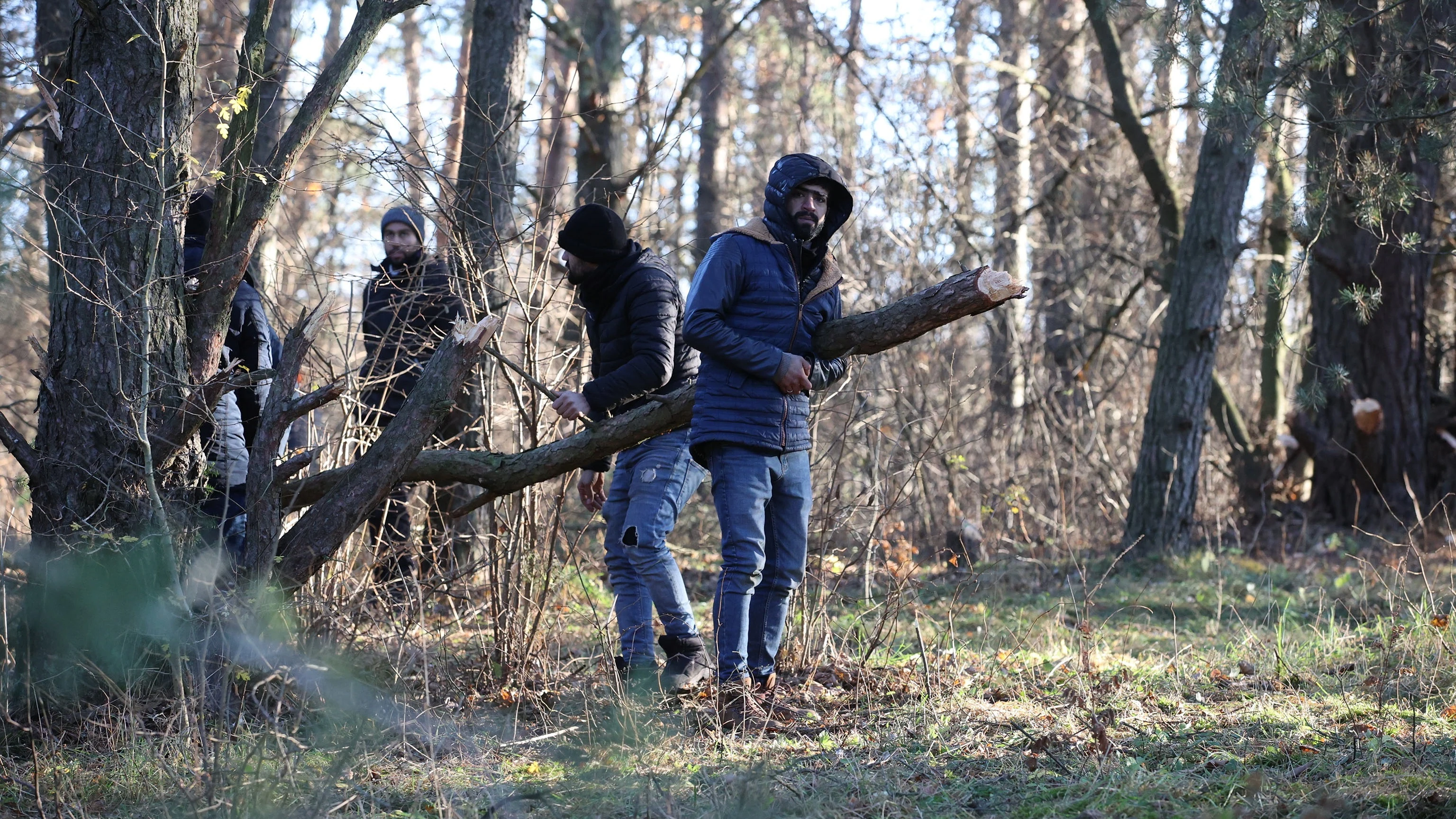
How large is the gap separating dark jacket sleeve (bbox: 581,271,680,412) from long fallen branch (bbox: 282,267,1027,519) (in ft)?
0.28

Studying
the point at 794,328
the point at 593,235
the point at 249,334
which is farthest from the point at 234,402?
the point at 794,328

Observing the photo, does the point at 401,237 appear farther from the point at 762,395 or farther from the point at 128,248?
the point at 762,395

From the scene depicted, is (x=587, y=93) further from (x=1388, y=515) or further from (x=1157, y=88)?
(x=1388, y=515)

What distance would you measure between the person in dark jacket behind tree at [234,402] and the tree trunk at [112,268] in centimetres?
19

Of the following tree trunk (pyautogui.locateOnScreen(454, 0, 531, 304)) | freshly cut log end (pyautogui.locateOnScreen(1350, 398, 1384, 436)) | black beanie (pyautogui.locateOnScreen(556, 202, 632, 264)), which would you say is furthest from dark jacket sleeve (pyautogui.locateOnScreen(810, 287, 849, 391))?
freshly cut log end (pyautogui.locateOnScreen(1350, 398, 1384, 436))

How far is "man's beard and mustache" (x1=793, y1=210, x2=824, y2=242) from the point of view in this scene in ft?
14.3

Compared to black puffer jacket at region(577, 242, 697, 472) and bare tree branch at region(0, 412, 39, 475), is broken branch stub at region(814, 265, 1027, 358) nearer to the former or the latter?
black puffer jacket at region(577, 242, 697, 472)

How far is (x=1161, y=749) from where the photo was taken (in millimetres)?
3855

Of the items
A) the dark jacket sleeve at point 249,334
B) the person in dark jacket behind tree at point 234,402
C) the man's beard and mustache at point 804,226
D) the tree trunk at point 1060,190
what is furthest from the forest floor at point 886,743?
the tree trunk at point 1060,190

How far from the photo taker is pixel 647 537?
4367 millimetres

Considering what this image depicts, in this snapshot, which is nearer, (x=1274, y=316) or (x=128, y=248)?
(x=128, y=248)

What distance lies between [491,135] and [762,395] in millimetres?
2752

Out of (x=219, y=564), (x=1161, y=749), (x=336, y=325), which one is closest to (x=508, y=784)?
(x=219, y=564)

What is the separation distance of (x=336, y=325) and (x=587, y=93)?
19.3ft
